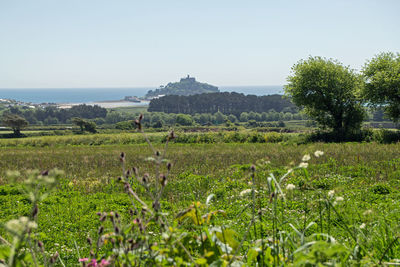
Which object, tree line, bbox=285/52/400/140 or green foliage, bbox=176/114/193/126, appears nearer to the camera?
tree line, bbox=285/52/400/140

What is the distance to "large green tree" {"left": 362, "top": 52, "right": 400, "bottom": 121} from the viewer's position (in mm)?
27688

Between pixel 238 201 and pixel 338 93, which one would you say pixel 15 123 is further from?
pixel 238 201

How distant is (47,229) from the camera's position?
22.9 ft

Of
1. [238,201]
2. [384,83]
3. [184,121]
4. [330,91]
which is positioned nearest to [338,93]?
[330,91]

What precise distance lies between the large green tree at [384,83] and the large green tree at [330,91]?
6.46 ft

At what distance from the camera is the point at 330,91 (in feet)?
107

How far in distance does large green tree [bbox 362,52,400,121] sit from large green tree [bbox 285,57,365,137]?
6.46 feet

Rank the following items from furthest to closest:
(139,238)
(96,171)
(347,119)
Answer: (347,119) < (96,171) < (139,238)

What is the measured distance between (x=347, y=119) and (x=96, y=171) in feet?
93.6

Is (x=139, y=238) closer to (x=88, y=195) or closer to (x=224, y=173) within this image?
(x=88, y=195)

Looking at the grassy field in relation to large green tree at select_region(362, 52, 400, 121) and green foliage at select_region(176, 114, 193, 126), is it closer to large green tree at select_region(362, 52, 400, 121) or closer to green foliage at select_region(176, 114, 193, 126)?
large green tree at select_region(362, 52, 400, 121)

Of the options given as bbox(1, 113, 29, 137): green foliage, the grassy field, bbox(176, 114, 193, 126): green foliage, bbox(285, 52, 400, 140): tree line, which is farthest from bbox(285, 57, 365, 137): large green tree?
bbox(176, 114, 193, 126): green foliage

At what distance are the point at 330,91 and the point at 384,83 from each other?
18.6ft

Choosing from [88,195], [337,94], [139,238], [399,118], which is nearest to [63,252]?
[139,238]
